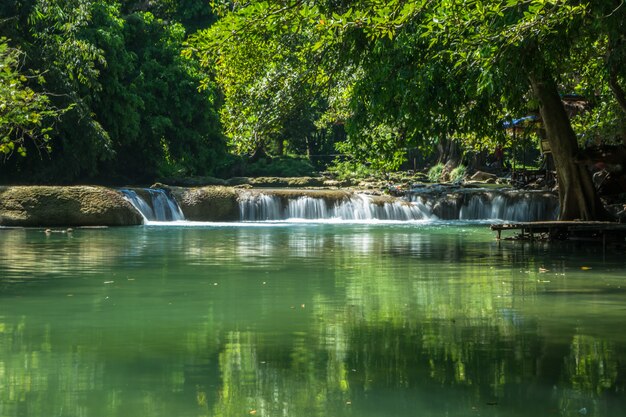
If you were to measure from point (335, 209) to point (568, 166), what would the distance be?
14768 millimetres

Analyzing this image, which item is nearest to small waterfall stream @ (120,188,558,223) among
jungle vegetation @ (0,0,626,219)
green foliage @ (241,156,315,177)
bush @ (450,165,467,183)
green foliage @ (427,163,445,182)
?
jungle vegetation @ (0,0,626,219)

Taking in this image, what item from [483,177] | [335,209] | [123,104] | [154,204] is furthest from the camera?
[483,177]

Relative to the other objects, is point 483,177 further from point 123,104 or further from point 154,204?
point 154,204

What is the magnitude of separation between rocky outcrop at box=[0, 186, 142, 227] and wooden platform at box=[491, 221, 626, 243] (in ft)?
39.8

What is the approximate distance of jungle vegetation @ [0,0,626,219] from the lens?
1326 centimetres

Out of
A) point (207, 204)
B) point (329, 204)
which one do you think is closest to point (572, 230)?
point (329, 204)

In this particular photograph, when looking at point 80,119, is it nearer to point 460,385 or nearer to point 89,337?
point 89,337

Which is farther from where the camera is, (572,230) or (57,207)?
(57,207)

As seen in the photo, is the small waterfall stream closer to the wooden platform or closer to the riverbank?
the riverbank

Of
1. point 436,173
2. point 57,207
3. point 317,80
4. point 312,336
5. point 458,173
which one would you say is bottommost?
point 312,336

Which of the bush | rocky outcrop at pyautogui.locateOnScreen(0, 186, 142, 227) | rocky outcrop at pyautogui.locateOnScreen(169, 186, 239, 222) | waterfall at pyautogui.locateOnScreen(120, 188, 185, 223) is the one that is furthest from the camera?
the bush

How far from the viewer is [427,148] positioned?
22.3 metres

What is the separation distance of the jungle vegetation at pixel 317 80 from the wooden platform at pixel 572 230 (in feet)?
1.61

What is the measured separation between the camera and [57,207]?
2973cm
